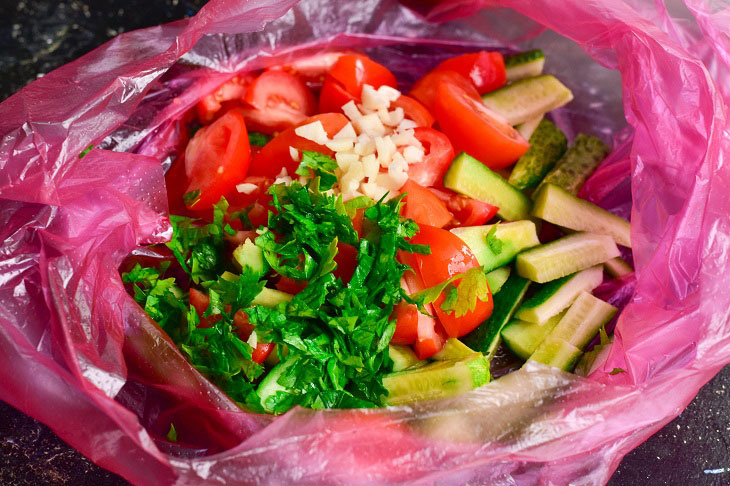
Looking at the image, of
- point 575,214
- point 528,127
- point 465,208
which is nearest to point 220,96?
point 465,208

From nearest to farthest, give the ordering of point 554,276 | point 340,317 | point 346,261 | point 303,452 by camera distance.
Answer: point 303,452
point 340,317
point 346,261
point 554,276

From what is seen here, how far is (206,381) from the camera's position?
1036 mm

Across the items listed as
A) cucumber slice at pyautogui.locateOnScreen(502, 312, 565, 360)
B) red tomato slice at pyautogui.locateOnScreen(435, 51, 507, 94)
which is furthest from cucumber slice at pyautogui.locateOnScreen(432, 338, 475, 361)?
red tomato slice at pyautogui.locateOnScreen(435, 51, 507, 94)

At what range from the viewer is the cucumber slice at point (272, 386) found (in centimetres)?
107

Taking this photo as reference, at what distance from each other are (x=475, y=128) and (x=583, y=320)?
1.40ft

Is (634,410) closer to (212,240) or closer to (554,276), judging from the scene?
(554,276)

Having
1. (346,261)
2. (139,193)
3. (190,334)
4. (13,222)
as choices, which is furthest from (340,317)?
(13,222)

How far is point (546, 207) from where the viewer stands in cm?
134

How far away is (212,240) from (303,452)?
0.46 metres

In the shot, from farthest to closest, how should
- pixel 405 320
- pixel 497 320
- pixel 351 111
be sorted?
pixel 351 111, pixel 497 320, pixel 405 320

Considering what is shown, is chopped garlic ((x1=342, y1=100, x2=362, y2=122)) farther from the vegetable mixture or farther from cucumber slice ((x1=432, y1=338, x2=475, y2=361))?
Result: cucumber slice ((x1=432, y1=338, x2=475, y2=361))

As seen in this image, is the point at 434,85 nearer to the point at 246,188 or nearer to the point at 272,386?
the point at 246,188

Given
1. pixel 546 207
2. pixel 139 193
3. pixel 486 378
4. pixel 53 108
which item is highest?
pixel 53 108

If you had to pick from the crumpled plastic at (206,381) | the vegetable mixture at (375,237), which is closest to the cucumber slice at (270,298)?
the vegetable mixture at (375,237)
